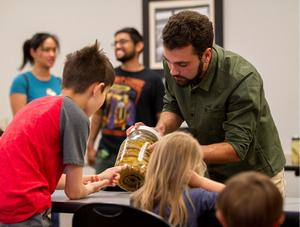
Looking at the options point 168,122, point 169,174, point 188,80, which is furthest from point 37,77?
point 169,174

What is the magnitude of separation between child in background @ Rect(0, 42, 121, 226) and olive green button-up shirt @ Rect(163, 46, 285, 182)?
0.47 meters

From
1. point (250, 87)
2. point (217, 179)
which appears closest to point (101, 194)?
point (217, 179)

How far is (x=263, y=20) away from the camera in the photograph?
164 inches

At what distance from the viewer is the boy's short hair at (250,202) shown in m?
1.39

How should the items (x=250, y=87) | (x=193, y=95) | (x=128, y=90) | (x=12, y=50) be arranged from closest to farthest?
(x=250, y=87)
(x=193, y=95)
(x=128, y=90)
(x=12, y=50)

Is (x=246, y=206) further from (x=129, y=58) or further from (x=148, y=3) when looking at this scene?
(x=148, y=3)

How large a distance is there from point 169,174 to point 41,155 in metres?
0.43

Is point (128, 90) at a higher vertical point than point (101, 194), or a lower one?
higher

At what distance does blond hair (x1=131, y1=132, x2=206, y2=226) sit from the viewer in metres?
1.76

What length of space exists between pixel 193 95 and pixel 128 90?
169 cm

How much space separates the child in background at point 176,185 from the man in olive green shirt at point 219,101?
23cm

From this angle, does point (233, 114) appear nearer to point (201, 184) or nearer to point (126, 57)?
point (201, 184)

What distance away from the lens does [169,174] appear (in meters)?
1.78

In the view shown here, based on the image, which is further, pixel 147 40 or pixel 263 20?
pixel 147 40
